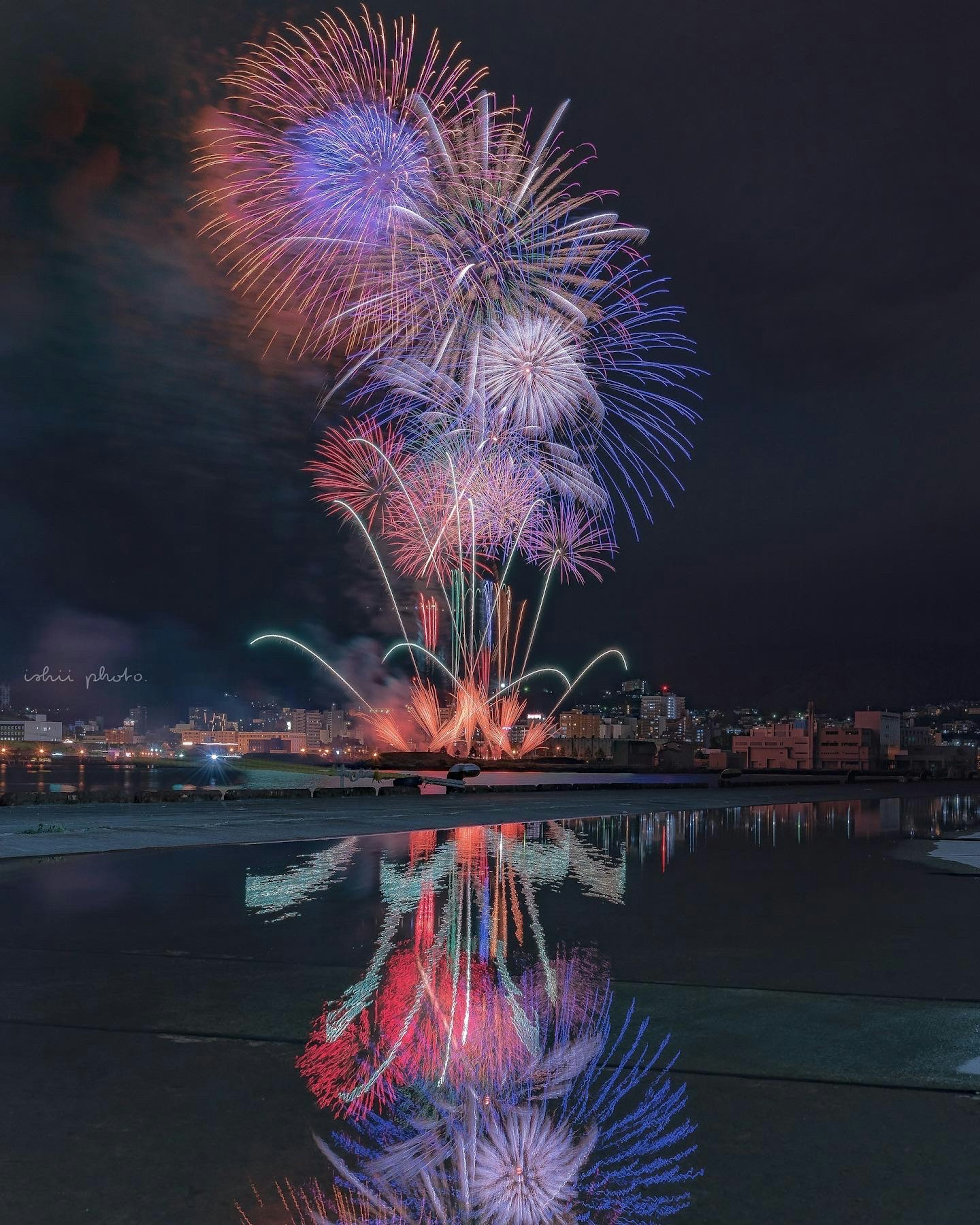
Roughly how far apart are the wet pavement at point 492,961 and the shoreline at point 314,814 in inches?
Answer: 103

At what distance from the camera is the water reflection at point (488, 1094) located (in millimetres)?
3918

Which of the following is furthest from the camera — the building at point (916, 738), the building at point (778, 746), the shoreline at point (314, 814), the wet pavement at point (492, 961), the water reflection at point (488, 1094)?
the building at point (916, 738)

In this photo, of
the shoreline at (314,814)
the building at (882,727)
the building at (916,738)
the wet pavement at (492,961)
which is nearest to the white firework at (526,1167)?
the wet pavement at (492,961)

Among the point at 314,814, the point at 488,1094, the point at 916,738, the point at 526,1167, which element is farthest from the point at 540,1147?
the point at 916,738

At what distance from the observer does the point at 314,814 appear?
77.2ft

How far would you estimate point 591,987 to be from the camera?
7.37 m

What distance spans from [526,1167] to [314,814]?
65.3ft

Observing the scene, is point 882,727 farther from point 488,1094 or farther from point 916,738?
point 488,1094

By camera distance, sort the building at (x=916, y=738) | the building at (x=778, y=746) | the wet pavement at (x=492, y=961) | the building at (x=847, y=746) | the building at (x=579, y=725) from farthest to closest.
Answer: the building at (x=579, y=725) → the building at (x=916, y=738) → the building at (x=847, y=746) → the building at (x=778, y=746) → the wet pavement at (x=492, y=961)

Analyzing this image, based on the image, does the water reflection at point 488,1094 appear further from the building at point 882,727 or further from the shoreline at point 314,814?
the building at point 882,727

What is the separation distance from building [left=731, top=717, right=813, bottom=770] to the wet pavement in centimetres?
8631

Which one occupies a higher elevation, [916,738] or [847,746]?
[847,746]

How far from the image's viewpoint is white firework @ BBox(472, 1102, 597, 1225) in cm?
381

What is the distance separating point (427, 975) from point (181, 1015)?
1960 mm
